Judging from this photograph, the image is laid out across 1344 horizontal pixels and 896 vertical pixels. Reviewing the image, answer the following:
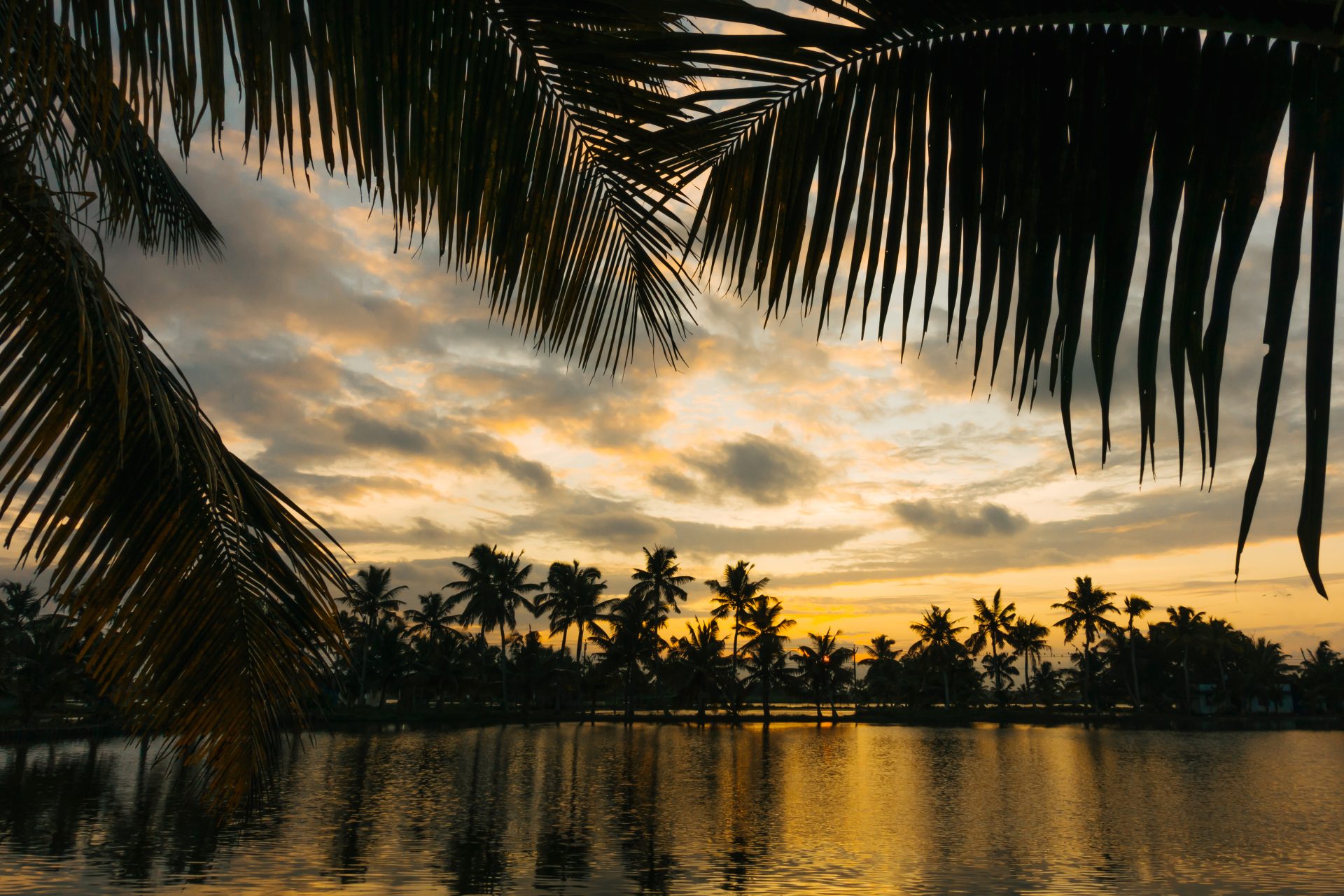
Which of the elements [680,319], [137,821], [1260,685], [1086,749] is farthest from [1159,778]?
[1260,685]

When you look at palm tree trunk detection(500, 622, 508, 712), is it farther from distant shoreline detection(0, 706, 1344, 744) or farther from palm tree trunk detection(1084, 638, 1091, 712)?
palm tree trunk detection(1084, 638, 1091, 712)

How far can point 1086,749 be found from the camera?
47062 millimetres

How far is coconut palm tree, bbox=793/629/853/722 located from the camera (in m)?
67.1

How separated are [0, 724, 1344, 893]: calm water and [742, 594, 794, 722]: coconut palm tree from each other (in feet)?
65.5

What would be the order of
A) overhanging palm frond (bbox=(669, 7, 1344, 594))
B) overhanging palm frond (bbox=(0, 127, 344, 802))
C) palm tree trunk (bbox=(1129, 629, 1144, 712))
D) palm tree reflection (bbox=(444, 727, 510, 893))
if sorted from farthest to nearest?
palm tree trunk (bbox=(1129, 629, 1144, 712))
palm tree reflection (bbox=(444, 727, 510, 893))
overhanging palm frond (bbox=(0, 127, 344, 802))
overhanging palm frond (bbox=(669, 7, 1344, 594))

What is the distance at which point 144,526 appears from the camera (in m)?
2.06

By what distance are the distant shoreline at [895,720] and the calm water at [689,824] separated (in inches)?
704

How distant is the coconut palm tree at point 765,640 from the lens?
2537 inches

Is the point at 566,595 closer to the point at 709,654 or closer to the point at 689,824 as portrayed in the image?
the point at 709,654

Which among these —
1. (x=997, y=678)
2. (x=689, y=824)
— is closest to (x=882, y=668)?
(x=997, y=678)

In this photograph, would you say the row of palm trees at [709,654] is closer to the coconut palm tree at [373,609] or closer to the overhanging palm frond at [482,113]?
the coconut palm tree at [373,609]

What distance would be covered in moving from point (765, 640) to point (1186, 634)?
118 feet

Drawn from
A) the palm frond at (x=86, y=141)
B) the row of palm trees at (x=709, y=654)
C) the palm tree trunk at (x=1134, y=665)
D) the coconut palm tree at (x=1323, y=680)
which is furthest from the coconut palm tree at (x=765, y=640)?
the palm frond at (x=86, y=141)

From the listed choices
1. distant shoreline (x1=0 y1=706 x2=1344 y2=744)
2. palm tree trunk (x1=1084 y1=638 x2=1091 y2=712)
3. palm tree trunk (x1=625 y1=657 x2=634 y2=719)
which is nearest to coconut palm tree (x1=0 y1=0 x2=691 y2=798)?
distant shoreline (x1=0 y1=706 x2=1344 y2=744)
